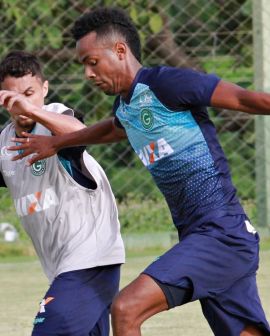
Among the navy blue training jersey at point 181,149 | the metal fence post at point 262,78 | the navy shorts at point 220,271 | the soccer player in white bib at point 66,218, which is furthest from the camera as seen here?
the metal fence post at point 262,78

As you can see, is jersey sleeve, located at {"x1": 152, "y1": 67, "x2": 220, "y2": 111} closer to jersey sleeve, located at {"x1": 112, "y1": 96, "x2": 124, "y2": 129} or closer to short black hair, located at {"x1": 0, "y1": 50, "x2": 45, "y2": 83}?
jersey sleeve, located at {"x1": 112, "y1": 96, "x2": 124, "y2": 129}

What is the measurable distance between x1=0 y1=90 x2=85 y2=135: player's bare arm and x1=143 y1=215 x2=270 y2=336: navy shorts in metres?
0.70

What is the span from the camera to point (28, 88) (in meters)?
5.38

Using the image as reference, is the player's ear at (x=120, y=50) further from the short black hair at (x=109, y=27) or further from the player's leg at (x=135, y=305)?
the player's leg at (x=135, y=305)

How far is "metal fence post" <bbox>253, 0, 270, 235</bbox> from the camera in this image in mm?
9461

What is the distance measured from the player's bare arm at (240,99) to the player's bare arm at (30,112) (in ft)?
2.32

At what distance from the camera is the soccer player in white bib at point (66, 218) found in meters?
5.12

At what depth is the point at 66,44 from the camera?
963cm

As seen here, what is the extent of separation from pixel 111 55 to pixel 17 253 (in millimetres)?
4354

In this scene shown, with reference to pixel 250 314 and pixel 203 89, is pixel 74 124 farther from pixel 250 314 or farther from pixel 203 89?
pixel 250 314

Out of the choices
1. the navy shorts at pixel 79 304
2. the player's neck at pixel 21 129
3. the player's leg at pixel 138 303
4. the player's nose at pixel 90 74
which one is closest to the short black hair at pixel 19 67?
the player's neck at pixel 21 129

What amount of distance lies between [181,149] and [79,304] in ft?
2.48

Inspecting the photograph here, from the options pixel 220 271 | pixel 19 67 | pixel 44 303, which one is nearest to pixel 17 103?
pixel 19 67

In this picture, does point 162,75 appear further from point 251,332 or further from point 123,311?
point 251,332
